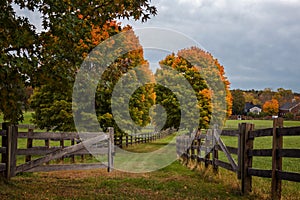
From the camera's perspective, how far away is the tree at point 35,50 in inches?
251

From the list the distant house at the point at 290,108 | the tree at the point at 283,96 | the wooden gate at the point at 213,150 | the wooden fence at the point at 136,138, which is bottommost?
the wooden fence at the point at 136,138

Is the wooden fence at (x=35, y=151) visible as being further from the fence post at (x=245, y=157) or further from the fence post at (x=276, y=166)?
the fence post at (x=276, y=166)

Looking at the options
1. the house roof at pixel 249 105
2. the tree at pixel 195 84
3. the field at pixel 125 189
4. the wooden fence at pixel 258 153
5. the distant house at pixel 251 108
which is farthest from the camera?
the house roof at pixel 249 105

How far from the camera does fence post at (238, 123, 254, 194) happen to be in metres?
8.88

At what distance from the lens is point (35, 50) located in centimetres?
720

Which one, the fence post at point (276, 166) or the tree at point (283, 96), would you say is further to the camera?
the tree at point (283, 96)

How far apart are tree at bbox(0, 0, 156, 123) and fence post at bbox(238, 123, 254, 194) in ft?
13.3

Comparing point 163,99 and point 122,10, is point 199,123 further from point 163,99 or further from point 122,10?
point 122,10

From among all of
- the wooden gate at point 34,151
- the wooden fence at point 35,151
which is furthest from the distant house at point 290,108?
the wooden fence at point 35,151

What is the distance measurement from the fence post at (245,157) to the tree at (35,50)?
4053 millimetres

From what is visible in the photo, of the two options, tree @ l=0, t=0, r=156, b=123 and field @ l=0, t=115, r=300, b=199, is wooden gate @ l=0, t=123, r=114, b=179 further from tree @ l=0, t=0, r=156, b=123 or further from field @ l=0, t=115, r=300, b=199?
tree @ l=0, t=0, r=156, b=123

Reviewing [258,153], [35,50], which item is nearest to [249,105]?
[258,153]

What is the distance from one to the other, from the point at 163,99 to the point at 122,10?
98.8ft

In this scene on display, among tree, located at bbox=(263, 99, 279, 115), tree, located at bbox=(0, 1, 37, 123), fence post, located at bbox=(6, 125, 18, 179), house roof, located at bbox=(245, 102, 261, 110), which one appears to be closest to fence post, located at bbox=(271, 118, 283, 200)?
tree, located at bbox=(0, 1, 37, 123)
